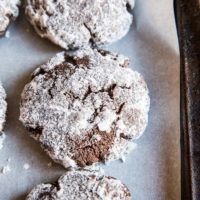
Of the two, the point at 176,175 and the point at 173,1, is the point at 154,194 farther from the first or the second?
the point at 173,1

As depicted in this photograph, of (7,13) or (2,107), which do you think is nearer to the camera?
(2,107)

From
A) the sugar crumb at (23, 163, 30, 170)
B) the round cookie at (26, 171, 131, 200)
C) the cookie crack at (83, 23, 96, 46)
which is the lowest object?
the round cookie at (26, 171, 131, 200)

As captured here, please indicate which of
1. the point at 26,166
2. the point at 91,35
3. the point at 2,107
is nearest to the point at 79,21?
the point at 91,35

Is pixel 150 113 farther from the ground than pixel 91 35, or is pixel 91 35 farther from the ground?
pixel 91 35

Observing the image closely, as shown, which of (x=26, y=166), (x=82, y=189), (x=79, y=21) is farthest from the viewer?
(x=79, y=21)

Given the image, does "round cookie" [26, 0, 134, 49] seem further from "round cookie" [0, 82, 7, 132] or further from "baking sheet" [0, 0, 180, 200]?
"round cookie" [0, 82, 7, 132]

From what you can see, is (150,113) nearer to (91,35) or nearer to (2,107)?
(91,35)

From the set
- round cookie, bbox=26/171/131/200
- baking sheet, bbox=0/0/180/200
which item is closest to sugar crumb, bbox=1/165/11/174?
baking sheet, bbox=0/0/180/200

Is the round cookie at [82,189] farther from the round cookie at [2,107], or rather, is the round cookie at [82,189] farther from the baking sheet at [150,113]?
the round cookie at [2,107]
